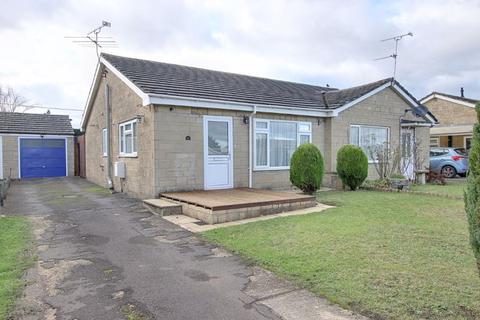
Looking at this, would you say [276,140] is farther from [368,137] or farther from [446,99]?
[446,99]

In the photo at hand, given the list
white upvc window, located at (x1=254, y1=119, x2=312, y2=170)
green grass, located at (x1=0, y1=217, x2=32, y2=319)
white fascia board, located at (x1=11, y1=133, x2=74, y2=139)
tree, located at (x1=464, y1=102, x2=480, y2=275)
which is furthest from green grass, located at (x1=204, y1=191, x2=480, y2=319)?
white fascia board, located at (x1=11, y1=133, x2=74, y2=139)

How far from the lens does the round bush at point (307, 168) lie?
11.0m

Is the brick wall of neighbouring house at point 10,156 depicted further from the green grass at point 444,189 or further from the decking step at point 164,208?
the green grass at point 444,189

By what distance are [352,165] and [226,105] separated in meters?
4.91

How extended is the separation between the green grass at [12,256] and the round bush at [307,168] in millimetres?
7448

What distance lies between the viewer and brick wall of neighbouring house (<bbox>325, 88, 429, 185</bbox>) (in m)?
14.4

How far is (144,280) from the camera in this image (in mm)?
4496

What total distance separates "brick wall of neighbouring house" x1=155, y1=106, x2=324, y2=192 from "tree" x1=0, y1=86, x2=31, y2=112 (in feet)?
121

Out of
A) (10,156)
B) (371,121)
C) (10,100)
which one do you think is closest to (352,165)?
(371,121)

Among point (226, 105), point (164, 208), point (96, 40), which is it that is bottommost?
point (164, 208)

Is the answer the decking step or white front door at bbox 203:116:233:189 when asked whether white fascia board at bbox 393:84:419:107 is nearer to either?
white front door at bbox 203:116:233:189

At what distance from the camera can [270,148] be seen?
12914mm

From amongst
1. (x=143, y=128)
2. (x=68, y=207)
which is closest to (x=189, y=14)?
(x=143, y=128)

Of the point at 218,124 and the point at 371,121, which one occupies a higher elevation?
the point at 371,121
